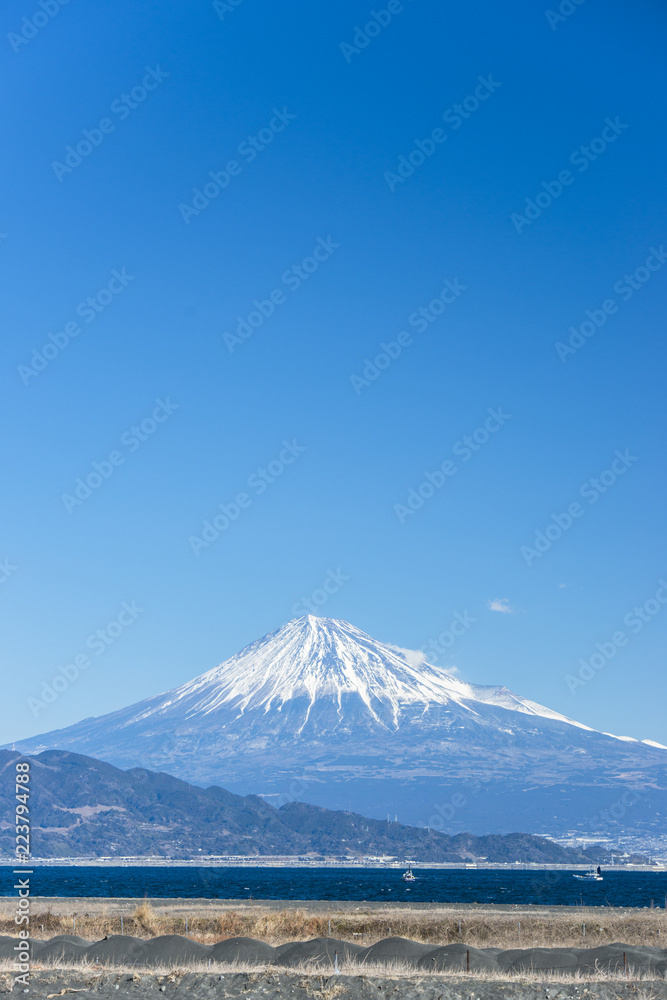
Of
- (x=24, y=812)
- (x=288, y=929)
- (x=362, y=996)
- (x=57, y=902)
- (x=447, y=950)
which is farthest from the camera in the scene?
(x=57, y=902)

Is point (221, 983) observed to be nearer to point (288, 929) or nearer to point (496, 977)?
point (496, 977)

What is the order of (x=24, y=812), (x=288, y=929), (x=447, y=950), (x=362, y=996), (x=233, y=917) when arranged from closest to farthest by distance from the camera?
1. (x=362, y=996)
2. (x=24, y=812)
3. (x=447, y=950)
4. (x=288, y=929)
5. (x=233, y=917)

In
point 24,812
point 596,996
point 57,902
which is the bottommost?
point 57,902

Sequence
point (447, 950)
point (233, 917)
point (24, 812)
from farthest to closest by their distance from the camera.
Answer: point (233, 917), point (447, 950), point (24, 812)

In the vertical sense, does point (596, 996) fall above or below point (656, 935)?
above

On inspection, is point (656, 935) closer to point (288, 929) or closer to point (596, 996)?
point (288, 929)

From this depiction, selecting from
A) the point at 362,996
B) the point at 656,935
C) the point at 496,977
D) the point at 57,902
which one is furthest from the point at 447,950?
the point at 57,902

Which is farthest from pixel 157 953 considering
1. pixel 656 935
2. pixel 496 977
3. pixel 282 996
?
pixel 656 935

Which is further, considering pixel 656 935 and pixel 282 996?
pixel 656 935

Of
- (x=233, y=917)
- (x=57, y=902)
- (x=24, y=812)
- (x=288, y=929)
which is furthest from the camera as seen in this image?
(x=57, y=902)
